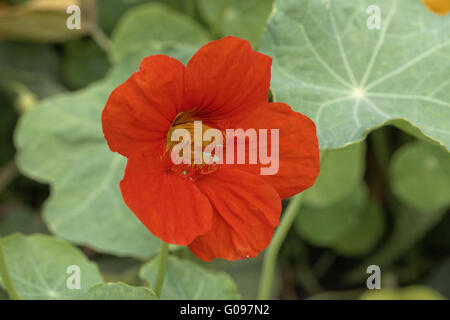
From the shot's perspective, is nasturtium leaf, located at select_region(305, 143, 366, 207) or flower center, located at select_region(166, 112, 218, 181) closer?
flower center, located at select_region(166, 112, 218, 181)

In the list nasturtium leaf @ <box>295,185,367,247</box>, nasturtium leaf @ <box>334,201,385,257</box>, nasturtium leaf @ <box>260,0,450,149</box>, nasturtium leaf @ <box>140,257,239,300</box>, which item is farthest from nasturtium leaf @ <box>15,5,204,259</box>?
nasturtium leaf @ <box>334,201,385,257</box>

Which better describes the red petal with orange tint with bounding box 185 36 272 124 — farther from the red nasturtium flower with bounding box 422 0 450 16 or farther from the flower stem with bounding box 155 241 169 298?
the red nasturtium flower with bounding box 422 0 450 16

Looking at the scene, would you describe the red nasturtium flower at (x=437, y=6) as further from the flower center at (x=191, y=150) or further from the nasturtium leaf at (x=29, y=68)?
the nasturtium leaf at (x=29, y=68)

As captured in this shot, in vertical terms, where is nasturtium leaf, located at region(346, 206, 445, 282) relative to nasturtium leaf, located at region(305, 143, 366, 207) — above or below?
below

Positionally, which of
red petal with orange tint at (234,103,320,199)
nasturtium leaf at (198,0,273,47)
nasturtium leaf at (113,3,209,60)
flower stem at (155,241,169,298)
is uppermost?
nasturtium leaf at (198,0,273,47)

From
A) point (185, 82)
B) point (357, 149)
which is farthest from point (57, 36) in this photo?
point (185, 82)

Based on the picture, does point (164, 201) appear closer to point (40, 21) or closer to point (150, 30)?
point (150, 30)
